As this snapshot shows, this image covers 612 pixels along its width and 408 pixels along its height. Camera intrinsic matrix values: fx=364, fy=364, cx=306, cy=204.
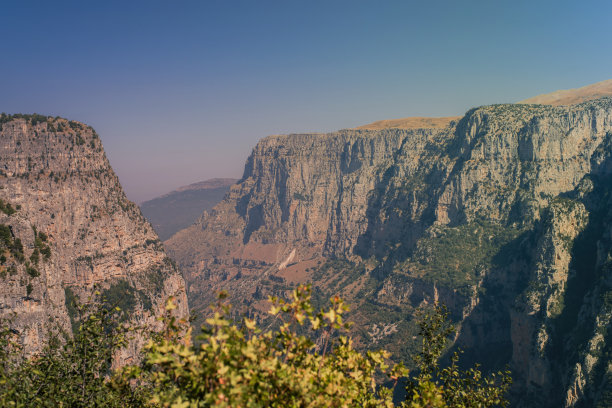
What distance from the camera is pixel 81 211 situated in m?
146

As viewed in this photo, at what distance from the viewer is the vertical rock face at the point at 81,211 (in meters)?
131

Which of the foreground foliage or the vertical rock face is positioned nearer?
the foreground foliage

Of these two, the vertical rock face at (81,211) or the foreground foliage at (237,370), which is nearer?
the foreground foliage at (237,370)

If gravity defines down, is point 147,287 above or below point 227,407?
below

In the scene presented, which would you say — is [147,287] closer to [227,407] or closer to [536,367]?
[536,367]

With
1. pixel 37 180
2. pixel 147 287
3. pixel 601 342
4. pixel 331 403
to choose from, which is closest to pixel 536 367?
pixel 601 342

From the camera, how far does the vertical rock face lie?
13100 cm

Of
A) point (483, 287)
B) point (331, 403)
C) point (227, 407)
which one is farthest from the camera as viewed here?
point (483, 287)

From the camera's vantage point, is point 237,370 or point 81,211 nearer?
point 237,370

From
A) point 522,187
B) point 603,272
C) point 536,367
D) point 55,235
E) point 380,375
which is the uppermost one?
point 55,235

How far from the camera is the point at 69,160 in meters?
151

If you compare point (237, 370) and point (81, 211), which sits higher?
point (81, 211)

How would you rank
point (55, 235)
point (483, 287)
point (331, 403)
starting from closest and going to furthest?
point (331, 403), point (55, 235), point (483, 287)

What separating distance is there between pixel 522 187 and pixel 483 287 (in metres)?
63.4
